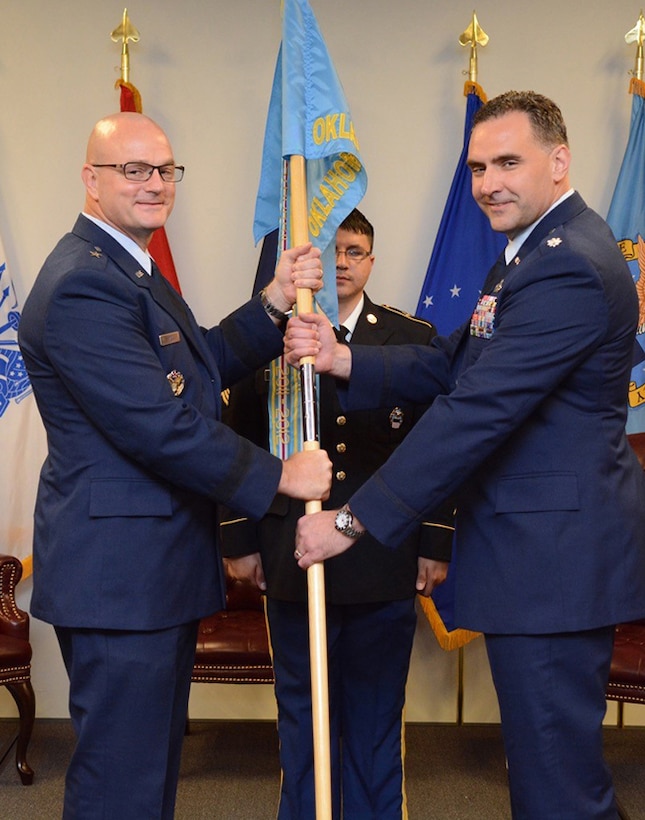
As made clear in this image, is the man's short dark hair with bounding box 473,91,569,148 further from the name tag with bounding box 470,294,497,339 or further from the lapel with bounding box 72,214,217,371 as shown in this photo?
the lapel with bounding box 72,214,217,371

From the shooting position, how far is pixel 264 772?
3.86 metres

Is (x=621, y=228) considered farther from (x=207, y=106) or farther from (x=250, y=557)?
(x=250, y=557)

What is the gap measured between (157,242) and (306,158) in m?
1.44

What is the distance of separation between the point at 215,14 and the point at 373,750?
2982 millimetres

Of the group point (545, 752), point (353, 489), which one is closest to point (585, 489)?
point (545, 752)

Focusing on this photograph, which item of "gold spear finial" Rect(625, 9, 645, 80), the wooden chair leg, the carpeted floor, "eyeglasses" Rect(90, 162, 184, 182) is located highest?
"gold spear finial" Rect(625, 9, 645, 80)

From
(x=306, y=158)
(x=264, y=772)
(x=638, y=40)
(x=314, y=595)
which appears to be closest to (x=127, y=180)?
(x=306, y=158)

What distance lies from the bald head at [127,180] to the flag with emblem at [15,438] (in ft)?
6.06

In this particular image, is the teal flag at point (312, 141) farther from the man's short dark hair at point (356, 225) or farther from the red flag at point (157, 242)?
the red flag at point (157, 242)

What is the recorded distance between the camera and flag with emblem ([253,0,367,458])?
9.31ft

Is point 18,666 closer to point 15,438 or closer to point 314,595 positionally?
point 15,438

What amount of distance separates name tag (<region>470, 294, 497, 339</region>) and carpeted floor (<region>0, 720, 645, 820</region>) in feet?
6.01

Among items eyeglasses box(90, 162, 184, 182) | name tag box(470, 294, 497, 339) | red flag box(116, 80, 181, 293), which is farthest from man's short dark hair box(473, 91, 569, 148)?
red flag box(116, 80, 181, 293)

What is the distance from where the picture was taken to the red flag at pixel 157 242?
4.04 m
